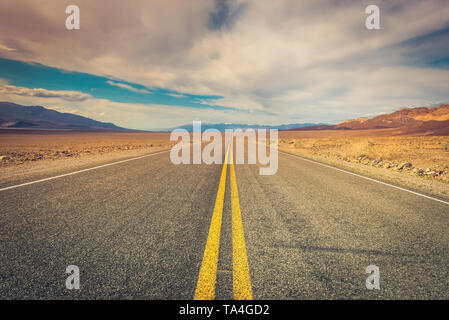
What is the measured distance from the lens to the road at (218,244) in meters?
1.71

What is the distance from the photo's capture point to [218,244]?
235cm

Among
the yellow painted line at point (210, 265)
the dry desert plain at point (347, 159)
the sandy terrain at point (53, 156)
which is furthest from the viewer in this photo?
the dry desert plain at point (347, 159)

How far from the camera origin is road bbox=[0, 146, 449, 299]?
171 centimetres

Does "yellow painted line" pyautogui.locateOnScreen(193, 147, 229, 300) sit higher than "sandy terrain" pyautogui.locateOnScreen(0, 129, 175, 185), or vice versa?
"sandy terrain" pyautogui.locateOnScreen(0, 129, 175, 185)
